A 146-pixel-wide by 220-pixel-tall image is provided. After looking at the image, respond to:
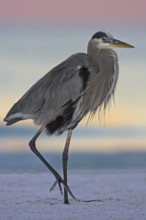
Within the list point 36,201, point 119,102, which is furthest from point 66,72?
point 119,102

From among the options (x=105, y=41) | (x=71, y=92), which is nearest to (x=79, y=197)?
(x=71, y=92)

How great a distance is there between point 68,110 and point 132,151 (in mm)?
10498

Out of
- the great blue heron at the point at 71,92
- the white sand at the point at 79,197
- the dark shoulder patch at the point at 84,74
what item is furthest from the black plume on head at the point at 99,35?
the white sand at the point at 79,197

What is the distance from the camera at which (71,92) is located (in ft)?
34.3

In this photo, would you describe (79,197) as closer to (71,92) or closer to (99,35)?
(71,92)

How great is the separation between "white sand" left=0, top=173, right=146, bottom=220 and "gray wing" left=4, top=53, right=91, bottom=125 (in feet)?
3.14

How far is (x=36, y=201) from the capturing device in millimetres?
10609

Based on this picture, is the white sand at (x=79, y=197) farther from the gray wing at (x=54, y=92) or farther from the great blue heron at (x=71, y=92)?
the gray wing at (x=54, y=92)

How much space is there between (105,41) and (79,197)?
2.17 metres

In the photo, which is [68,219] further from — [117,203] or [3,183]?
[3,183]

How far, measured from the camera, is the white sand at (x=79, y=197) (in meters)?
9.17

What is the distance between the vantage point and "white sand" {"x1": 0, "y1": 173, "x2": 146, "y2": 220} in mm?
9172

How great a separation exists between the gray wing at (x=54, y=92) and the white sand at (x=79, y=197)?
96 cm

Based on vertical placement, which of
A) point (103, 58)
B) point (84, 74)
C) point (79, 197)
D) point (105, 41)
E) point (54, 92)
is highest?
point (105, 41)
